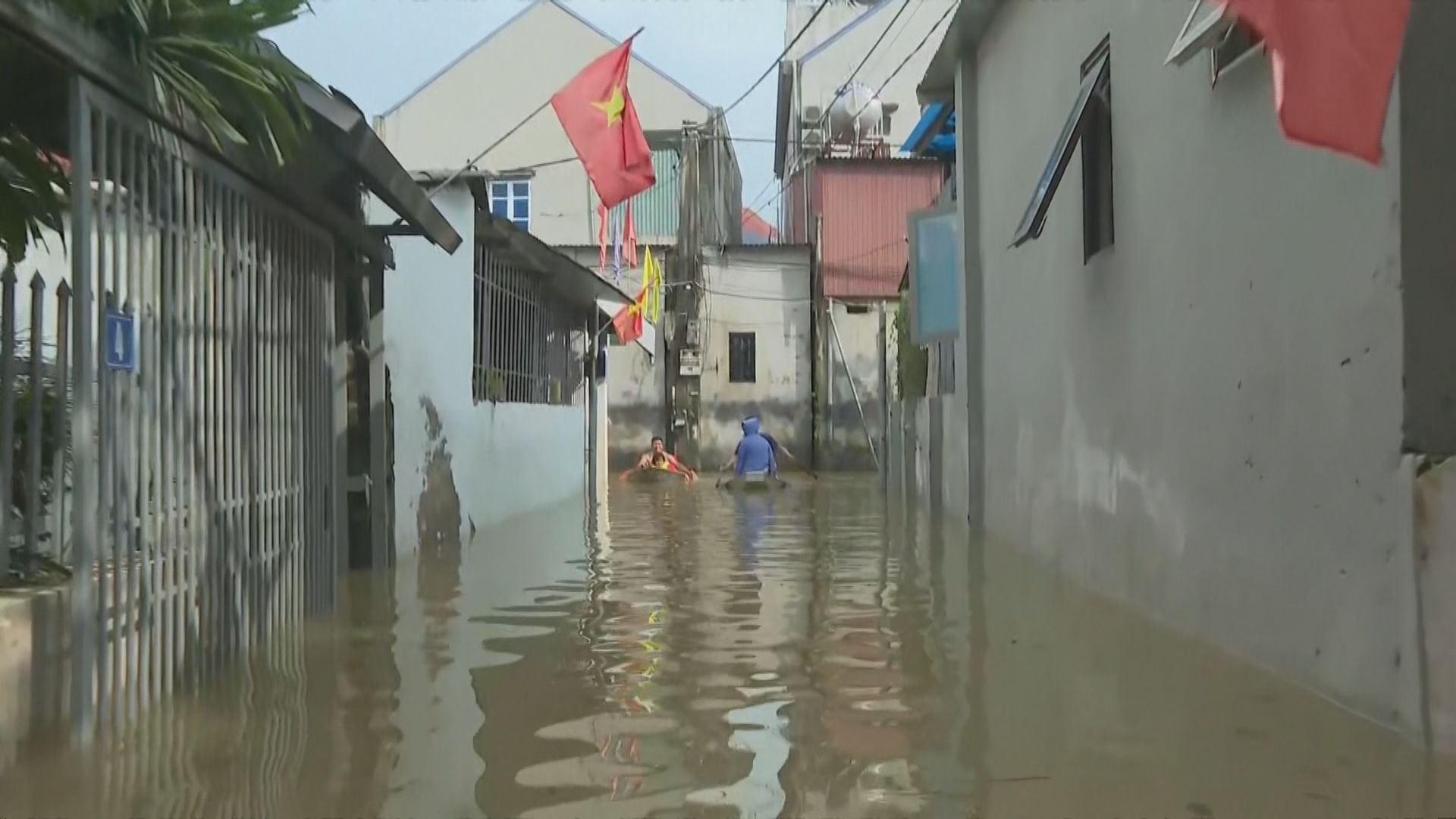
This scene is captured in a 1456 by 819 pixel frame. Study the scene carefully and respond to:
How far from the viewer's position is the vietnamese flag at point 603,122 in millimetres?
11703

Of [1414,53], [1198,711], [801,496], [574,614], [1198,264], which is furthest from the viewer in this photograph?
[801,496]

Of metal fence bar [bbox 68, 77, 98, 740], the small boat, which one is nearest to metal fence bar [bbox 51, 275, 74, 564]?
metal fence bar [bbox 68, 77, 98, 740]

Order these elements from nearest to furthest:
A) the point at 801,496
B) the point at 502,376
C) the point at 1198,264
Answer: the point at 1198,264, the point at 502,376, the point at 801,496

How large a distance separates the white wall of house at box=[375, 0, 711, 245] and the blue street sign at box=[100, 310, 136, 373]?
2168 centimetres

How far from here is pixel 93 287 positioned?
165 inches

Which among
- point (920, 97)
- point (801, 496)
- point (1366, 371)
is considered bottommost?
point (801, 496)

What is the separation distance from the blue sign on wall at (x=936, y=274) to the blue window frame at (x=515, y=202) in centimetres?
1500

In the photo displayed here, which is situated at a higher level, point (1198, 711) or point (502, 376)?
point (502, 376)

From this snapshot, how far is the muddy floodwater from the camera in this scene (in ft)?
11.9

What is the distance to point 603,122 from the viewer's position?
11812 millimetres

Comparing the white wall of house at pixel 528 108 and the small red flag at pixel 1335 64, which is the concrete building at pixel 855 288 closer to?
the white wall of house at pixel 528 108

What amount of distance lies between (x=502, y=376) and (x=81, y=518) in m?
9.20

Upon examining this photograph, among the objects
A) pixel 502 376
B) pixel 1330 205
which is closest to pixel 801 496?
pixel 502 376

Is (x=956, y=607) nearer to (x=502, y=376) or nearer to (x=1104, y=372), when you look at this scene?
(x=1104, y=372)
